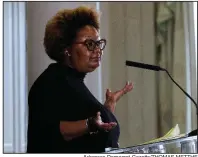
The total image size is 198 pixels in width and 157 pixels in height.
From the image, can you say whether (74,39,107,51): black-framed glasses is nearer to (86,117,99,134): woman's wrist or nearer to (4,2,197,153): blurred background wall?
(4,2,197,153): blurred background wall

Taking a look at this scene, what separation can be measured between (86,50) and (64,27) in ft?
0.40

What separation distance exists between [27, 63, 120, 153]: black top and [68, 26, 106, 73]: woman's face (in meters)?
0.03

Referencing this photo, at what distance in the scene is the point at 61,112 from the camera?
112 cm

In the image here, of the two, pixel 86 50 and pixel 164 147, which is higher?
pixel 86 50

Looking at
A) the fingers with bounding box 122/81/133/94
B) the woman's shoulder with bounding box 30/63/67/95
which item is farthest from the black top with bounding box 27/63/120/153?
the fingers with bounding box 122/81/133/94

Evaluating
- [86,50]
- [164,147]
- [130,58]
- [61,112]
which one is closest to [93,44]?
[86,50]

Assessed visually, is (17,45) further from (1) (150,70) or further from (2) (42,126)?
(1) (150,70)

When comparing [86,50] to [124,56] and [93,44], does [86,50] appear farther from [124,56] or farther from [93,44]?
[124,56]

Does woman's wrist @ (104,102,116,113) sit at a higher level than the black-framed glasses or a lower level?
lower

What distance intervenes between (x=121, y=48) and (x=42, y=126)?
412mm

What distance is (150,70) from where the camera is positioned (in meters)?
1.17

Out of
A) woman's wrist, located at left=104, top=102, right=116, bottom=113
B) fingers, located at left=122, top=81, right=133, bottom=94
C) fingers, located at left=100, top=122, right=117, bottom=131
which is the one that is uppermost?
fingers, located at left=122, top=81, right=133, bottom=94

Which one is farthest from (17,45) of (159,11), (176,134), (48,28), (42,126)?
(176,134)

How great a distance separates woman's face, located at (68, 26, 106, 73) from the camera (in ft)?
3.76
